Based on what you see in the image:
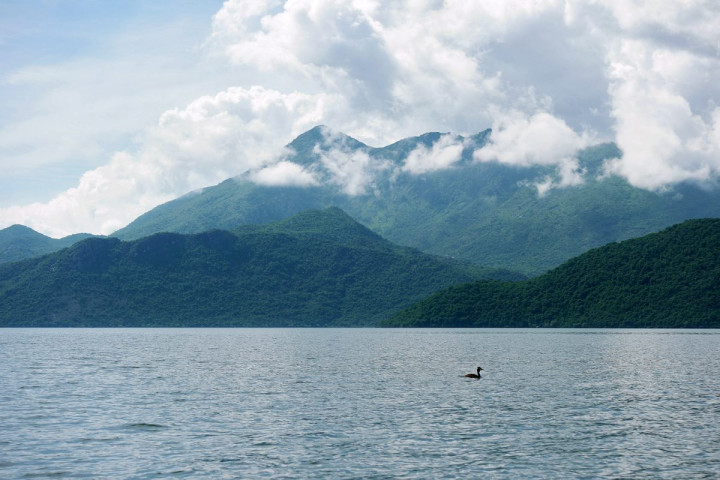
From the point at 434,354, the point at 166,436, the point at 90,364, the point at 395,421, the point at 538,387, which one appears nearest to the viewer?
the point at 166,436

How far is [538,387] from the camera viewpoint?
71.8 meters

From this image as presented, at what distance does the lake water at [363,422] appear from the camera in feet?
126

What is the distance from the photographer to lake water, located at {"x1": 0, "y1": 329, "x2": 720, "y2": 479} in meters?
38.4

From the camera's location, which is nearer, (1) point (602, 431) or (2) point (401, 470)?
(2) point (401, 470)

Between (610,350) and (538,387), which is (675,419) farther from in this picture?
(610,350)

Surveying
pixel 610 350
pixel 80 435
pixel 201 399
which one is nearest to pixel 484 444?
pixel 80 435

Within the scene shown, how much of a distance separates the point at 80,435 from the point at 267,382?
32307 mm

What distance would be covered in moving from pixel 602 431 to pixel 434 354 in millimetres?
76526

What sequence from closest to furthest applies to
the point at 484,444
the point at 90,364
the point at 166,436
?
the point at 484,444 → the point at 166,436 → the point at 90,364

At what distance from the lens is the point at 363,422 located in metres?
51.2

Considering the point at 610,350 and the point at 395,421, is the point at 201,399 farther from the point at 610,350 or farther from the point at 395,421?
the point at 610,350

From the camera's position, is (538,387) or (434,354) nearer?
(538,387)

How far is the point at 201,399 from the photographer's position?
211 feet

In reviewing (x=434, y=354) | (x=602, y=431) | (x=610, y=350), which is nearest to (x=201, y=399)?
(x=602, y=431)
